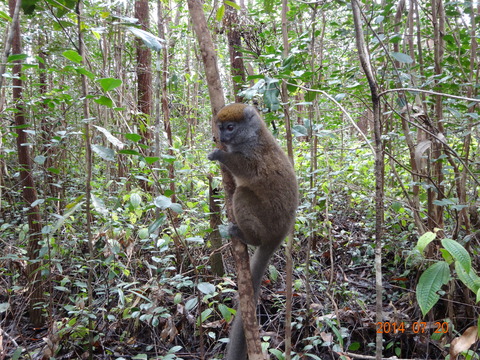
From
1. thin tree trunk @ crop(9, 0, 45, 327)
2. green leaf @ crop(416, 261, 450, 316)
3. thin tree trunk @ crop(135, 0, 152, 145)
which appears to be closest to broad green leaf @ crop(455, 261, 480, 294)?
green leaf @ crop(416, 261, 450, 316)

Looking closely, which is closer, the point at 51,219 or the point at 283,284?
the point at 51,219

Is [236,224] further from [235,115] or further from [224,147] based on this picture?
[235,115]

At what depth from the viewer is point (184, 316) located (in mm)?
4723

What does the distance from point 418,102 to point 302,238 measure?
11.9 ft

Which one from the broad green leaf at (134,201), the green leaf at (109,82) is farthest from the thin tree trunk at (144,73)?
the green leaf at (109,82)

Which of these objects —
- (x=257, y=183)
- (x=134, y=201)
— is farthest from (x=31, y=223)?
(x=257, y=183)

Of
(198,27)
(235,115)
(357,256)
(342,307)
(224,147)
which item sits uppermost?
(198,27)

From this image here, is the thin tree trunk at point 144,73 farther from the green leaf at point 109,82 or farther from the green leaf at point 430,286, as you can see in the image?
the green leaf at point 430,286

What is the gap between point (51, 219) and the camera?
17.7 feet

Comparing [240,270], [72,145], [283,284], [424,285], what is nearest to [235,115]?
[240,270]

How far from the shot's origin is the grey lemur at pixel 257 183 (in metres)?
3.56

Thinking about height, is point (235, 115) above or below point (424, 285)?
above

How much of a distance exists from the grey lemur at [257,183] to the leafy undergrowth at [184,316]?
2.28 feet
